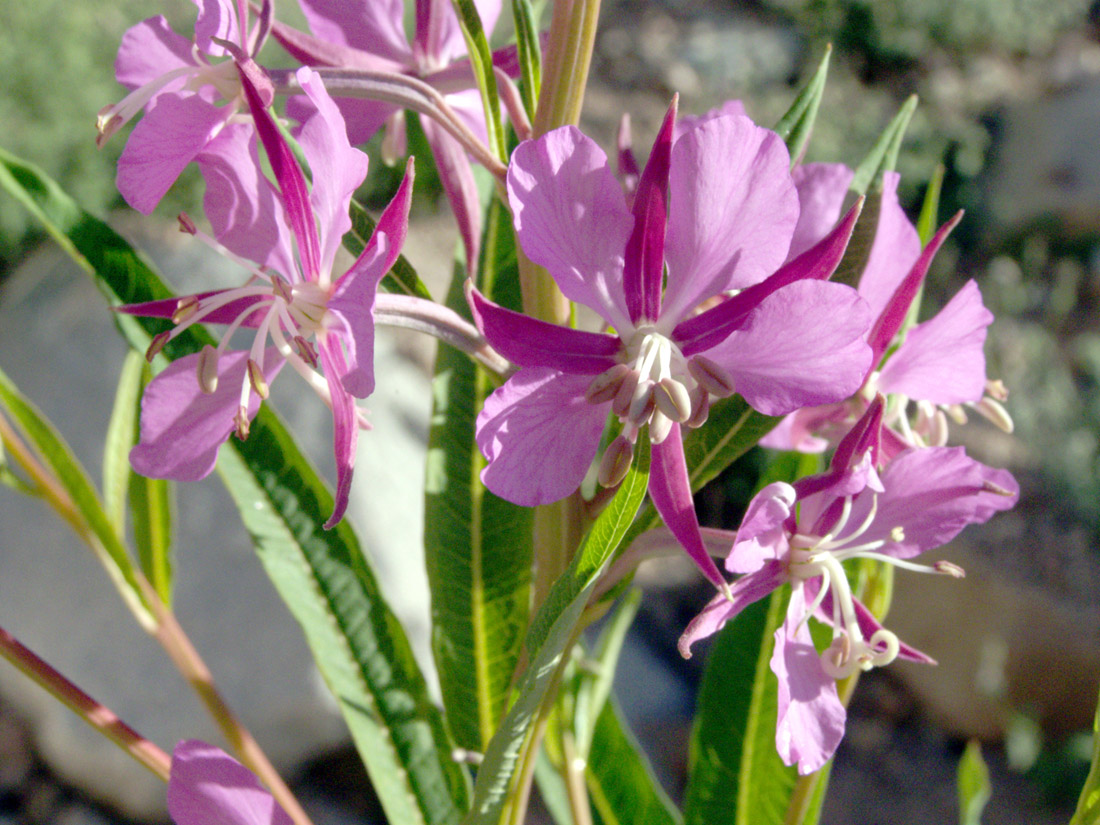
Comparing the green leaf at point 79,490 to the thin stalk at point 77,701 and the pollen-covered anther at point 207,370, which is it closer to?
the thin stalk at point 77,701

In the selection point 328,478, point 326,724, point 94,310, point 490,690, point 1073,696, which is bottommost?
point 1073,696

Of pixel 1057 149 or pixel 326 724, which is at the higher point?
pixel 1057 149

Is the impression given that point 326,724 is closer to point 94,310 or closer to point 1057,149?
point 94,310

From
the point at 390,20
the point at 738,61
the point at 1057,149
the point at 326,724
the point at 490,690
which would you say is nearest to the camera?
the point at 390,20

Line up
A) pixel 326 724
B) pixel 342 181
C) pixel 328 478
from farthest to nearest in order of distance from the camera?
pixel 328 478, pixel 326 724, pixel 342 181

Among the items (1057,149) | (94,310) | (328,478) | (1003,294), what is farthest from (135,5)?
(1057,149)

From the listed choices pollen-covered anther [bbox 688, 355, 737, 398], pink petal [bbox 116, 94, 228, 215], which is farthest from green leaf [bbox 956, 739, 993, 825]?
pink petal [bbox 116, 94, 228, 215]

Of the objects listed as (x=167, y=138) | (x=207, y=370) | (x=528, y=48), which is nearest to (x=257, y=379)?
(x=207, y=370)
